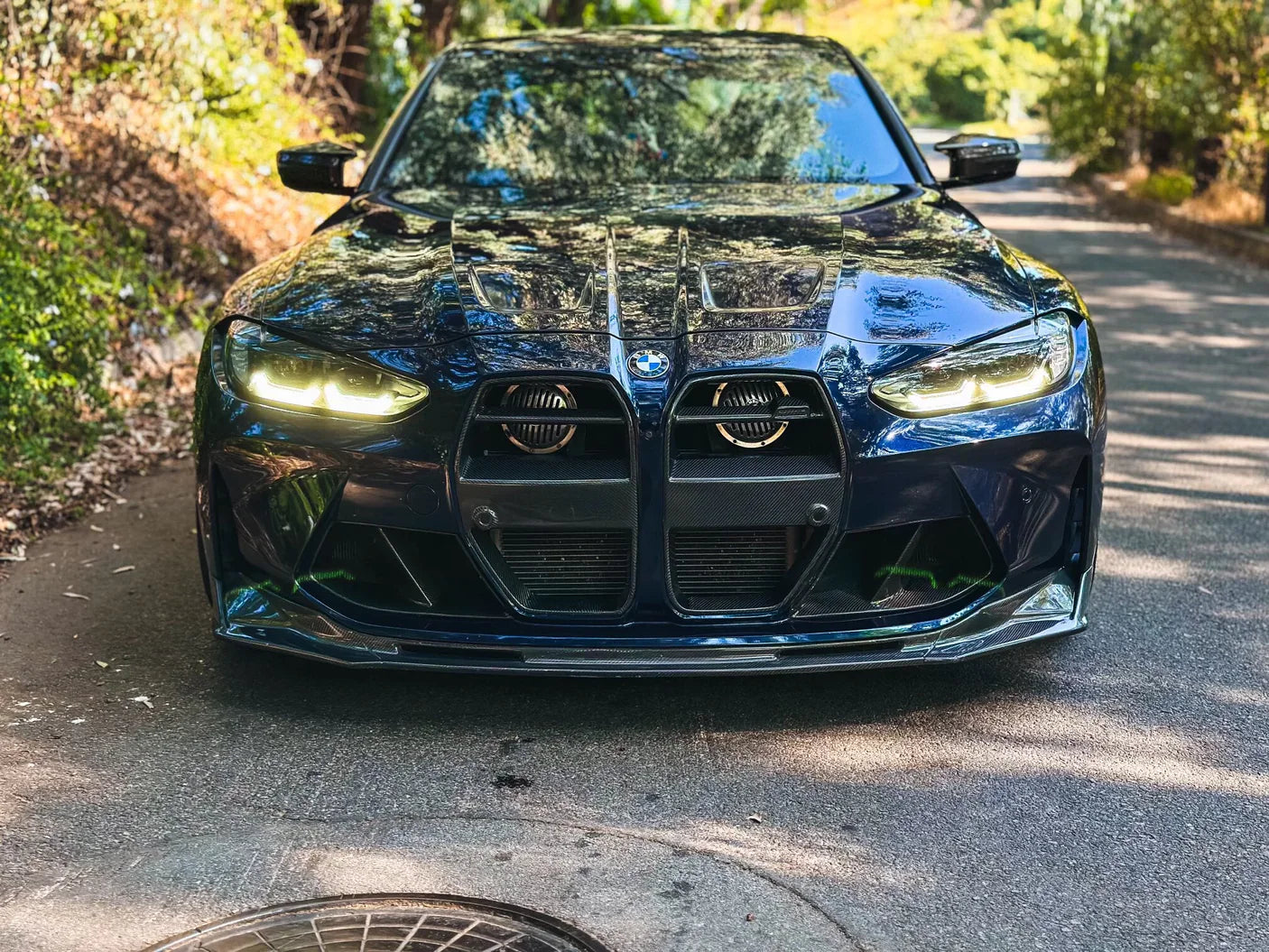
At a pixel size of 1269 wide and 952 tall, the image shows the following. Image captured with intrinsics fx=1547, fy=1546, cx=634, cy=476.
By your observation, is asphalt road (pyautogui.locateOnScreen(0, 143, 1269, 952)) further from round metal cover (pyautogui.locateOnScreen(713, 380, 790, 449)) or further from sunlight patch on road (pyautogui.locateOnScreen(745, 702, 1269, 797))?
round metal cover (pyautogui.locateOnScreen(713, 380, 790, 449))

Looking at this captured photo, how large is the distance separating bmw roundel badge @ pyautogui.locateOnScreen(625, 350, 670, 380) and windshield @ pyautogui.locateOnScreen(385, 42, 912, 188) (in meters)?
1.56

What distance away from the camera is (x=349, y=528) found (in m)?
3.46

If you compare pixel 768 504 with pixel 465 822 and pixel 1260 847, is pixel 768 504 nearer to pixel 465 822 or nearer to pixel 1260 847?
pixel 465 822

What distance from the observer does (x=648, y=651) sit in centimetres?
336

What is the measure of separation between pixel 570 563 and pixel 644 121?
85.5 inches

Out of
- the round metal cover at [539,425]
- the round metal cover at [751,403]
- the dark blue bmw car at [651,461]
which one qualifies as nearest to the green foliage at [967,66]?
the dark blue bmw car at [651,461]

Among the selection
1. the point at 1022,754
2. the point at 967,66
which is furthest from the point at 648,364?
the point at 967,66

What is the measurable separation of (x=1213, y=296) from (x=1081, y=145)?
15.6 metres

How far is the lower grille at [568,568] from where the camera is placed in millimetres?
3375

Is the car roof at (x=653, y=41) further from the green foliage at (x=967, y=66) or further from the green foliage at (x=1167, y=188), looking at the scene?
the green foliage at (x=967, y=66)

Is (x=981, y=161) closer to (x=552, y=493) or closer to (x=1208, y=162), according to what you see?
(x=552, y=493)

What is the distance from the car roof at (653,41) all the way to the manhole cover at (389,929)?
140 inches

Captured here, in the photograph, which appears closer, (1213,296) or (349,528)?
(349,528)

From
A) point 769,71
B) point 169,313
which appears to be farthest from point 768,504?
point 169,313
